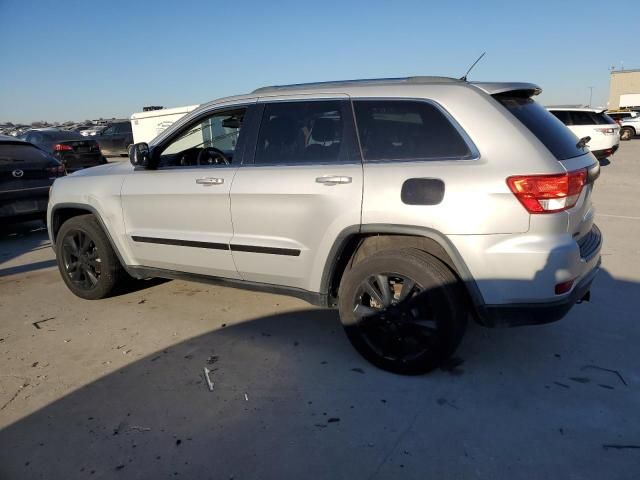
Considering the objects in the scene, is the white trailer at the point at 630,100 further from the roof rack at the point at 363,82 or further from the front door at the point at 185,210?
the front door at the point at 185,210

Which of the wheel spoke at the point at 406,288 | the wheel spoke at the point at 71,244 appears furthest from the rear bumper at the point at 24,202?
the wheel spoke at the point at 406,288

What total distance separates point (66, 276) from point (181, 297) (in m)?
1.12

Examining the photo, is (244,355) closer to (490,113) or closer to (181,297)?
(181,297)

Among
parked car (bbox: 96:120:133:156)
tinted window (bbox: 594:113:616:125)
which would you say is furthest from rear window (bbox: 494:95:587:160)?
parked car (bbox: 96:120:133:156)

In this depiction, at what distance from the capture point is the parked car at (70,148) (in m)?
15.8

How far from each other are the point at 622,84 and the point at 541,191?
7203 cm

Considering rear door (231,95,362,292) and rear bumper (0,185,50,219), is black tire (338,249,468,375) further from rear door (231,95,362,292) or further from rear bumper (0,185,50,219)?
rear bumper (0,185,50,219)

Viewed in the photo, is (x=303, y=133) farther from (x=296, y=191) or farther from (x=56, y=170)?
(x=56, y=170)

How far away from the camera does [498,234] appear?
8.84 feet

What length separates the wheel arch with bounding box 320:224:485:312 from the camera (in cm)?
284

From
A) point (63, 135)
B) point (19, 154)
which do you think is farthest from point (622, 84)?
point (19, 154)

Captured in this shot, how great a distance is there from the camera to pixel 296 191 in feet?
10.6

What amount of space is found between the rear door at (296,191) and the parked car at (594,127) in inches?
531

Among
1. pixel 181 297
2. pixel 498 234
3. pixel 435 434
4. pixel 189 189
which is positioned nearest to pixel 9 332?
pixel 181 297
